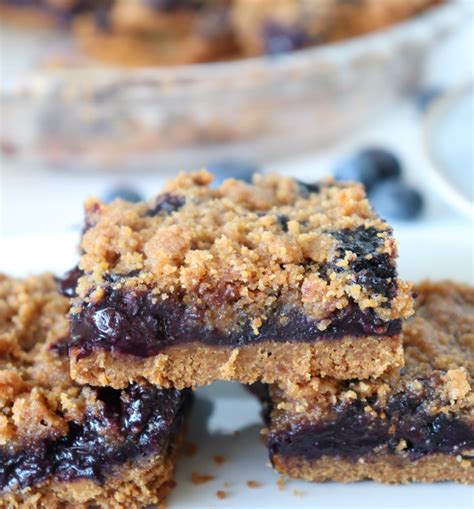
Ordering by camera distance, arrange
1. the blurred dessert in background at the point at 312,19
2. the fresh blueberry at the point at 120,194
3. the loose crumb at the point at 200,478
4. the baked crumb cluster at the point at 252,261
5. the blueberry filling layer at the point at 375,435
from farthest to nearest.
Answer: the blurred dessert in background at the point at 312,19 → the fresh blueberry at the point at 120,194 → the loose crumb at the point at 200,478 → the blueberry filling layer at the point at 375,435 → the baked crumb cluster at the point at 252,261

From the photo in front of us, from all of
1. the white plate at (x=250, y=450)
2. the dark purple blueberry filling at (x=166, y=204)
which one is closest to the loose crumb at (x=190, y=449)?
the white plate at (x=250, y=450)

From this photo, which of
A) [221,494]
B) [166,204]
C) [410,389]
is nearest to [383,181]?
[166,204]

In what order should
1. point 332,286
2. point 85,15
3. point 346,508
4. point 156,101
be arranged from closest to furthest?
1. point 332,286
2. point 346,508
3. point 156,101
4. point 85,15

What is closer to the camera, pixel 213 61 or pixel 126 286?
pixel 126 286

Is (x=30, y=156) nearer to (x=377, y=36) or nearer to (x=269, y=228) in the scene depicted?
(x=377, y=36)

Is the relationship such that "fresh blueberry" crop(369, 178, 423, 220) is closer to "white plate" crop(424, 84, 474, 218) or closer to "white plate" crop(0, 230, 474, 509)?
"white plate" crop(424, 84, 474, 218)

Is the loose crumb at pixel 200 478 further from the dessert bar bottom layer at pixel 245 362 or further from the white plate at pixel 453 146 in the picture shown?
the white plate at pixel 453 146

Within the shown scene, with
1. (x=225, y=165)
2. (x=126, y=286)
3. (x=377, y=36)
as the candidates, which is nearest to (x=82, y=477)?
(x=126, y=286)
